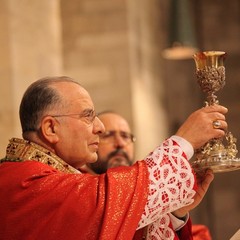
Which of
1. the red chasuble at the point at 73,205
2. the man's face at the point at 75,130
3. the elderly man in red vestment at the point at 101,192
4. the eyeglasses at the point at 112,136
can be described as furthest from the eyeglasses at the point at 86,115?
the eyeglasses at the point at 112,136

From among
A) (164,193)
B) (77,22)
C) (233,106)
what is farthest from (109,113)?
(233,106)

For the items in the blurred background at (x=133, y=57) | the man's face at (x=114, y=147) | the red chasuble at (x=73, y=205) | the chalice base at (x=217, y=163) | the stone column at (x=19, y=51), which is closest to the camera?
the red chasuble at (x=73, y=205)

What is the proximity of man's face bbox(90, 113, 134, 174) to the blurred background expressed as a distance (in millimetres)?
924

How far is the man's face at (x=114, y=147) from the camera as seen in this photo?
4.62m

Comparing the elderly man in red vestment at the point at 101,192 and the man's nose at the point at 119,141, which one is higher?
the elderly man in red vestment at the point at 101,192

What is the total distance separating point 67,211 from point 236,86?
25.2 feet

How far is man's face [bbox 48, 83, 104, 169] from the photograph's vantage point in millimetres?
3076

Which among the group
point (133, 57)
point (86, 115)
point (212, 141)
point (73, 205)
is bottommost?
point (133, 57)

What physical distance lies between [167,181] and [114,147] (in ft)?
6.16

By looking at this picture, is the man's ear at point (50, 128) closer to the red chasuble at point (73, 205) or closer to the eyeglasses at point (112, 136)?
the red chasuble at point (73, 205)

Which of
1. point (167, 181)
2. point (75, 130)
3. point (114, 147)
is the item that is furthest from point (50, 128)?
point (114, 147)

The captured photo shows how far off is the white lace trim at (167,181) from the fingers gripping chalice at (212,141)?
0.56ft

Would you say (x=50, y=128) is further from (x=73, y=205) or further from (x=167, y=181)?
(x=167, y=181)

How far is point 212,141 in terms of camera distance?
3012 millimetres
